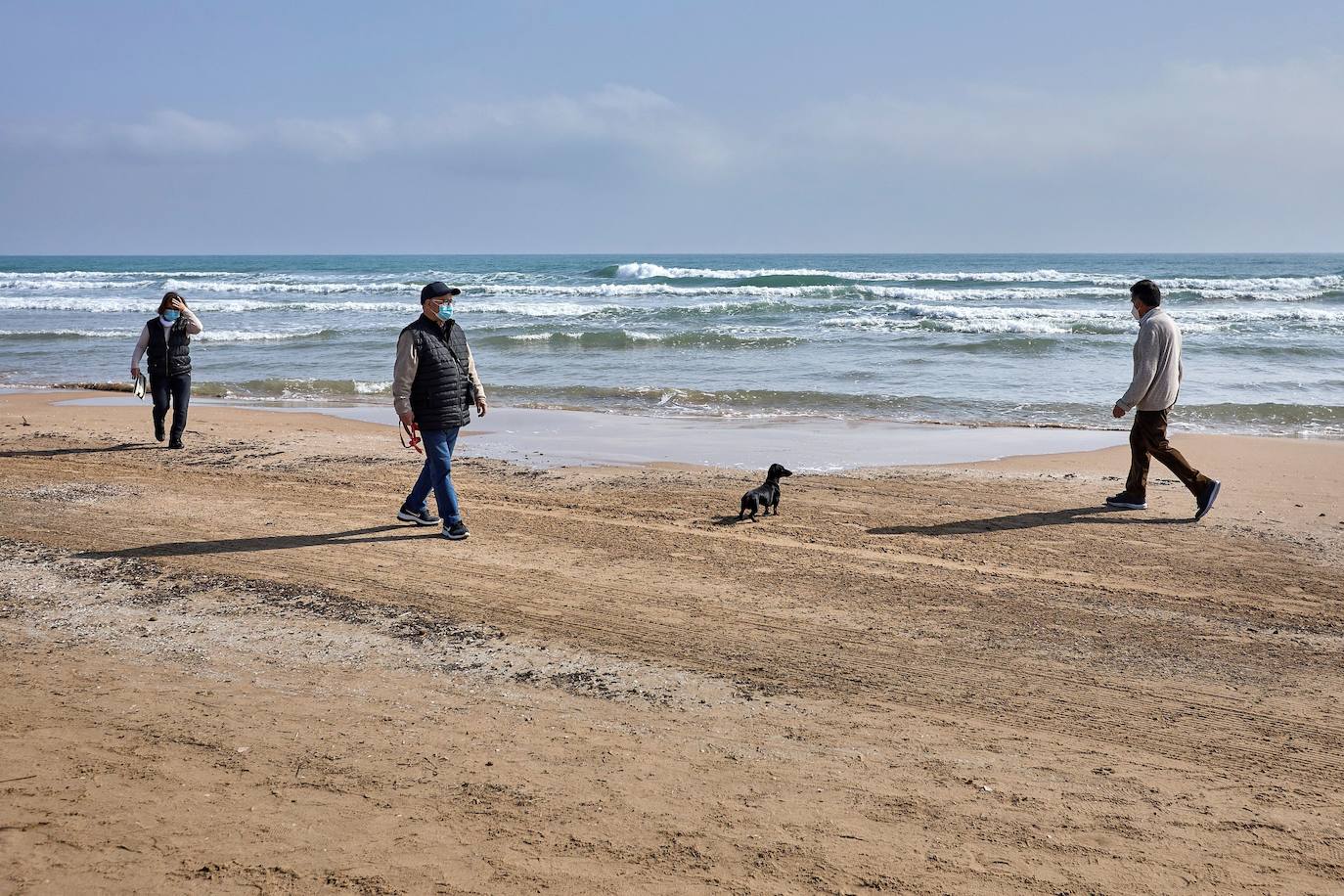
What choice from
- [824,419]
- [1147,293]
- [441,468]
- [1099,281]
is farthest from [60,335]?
[1099,281]

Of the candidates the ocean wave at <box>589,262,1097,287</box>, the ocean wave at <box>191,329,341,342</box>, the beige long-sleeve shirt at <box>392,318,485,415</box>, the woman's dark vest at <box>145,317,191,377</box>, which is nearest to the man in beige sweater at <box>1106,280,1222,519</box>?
the beige long-sleeve shirt at <box>392,318,485,415</box>

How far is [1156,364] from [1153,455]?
2.23 ft

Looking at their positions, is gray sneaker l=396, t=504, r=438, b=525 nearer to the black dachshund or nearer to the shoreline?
the black dachshund

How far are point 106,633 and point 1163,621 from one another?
5051mm

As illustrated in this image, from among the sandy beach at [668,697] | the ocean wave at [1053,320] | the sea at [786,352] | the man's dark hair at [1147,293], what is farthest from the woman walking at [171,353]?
the ocean wave at [1053,320]

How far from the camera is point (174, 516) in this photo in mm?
7066

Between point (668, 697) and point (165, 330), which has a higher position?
point (165, 330)

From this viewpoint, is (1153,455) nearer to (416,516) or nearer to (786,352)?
(416,516)

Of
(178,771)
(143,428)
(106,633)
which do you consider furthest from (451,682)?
(143,428)

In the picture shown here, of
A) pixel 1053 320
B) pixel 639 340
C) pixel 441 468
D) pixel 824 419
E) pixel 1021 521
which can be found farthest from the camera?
pixel 1053 320

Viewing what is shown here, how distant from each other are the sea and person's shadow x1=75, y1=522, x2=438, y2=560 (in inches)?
261

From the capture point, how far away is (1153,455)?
7.48 metres

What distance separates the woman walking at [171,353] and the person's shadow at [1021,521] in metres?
6.95

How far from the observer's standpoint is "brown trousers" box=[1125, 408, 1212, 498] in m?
7.30
